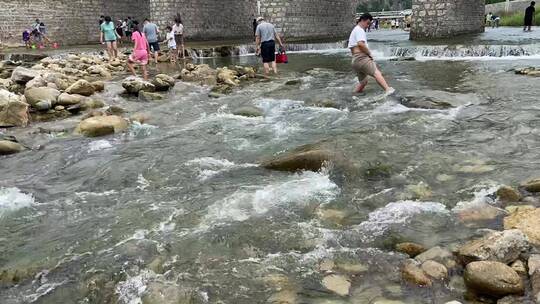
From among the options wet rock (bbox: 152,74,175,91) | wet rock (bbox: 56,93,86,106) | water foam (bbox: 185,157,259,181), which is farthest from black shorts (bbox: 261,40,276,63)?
water foam (bbox: 185,157,259,181)

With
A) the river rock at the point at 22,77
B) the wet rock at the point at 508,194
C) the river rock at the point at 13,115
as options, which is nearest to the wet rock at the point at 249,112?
the river rock at the point at 13,115

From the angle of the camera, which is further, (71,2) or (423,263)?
(71,2)

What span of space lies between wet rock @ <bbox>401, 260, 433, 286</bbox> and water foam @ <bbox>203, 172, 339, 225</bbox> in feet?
4.97

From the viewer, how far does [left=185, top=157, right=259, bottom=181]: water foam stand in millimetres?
5902

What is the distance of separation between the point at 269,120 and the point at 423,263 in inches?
214

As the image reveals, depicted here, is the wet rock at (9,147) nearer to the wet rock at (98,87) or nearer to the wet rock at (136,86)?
the wet rock at (136,86)

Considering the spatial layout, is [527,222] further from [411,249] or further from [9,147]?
[9,147]

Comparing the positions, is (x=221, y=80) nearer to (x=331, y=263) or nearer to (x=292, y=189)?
(x=292, y=189)

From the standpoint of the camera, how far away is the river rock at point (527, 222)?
3.55 m

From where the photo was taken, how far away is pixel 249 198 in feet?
16.4

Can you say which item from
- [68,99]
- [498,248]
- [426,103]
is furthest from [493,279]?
[68,99]

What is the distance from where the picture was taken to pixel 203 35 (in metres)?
28.0

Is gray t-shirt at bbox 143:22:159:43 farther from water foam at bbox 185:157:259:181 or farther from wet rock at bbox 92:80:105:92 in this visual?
water foam at bbox 185:157:259:181

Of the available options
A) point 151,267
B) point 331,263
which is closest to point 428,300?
point 331,263
